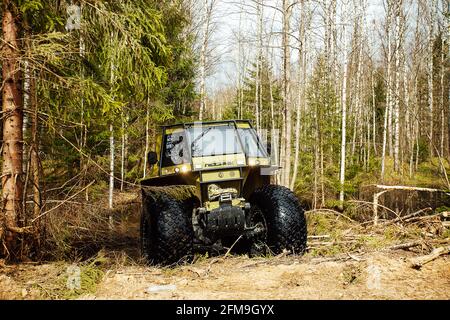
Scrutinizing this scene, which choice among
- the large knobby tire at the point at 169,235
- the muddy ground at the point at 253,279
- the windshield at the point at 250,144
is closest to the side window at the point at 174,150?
the large knobby tire at the point at 169,235

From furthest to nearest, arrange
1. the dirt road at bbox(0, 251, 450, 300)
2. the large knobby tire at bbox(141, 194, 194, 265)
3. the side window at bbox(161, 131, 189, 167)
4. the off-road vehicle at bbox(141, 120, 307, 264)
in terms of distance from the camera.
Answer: the side window at bbox(161, 131, 189, 167)
the off-road vehicle at bbox(141, 120, 307, 264)
the large knobby tire at bbox(141, 194, 194, 265)
the dirt road at bbox(0, 251, 450, 300)

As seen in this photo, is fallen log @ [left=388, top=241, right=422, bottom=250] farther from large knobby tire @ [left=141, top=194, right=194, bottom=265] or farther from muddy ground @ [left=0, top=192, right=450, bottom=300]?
large knobby tire @ [left=141, top=194, right=194, bottom=265]

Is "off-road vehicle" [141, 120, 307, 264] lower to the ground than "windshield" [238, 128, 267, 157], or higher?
lower

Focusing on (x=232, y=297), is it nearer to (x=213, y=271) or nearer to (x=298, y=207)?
(x=213, y=271)

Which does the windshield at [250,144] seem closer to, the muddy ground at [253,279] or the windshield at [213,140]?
the windshield at [213,140]

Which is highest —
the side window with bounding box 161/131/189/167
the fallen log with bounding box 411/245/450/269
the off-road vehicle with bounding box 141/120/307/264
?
the side window with bounding box 161/131/189/167

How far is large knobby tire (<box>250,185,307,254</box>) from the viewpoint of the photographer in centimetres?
531

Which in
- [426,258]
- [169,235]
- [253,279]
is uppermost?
[169,235]

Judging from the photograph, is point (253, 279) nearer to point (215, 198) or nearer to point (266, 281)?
point (266, 281)

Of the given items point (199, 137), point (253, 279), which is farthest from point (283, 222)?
→ point (199, 137)

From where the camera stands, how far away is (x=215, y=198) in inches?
221

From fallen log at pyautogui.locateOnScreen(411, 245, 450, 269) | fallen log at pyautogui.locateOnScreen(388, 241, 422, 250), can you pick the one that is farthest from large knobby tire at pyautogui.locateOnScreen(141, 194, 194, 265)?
fallen log at pyautogui.locateOnScreen(388, 241, 422, 250)

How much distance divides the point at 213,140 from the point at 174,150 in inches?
26.3
